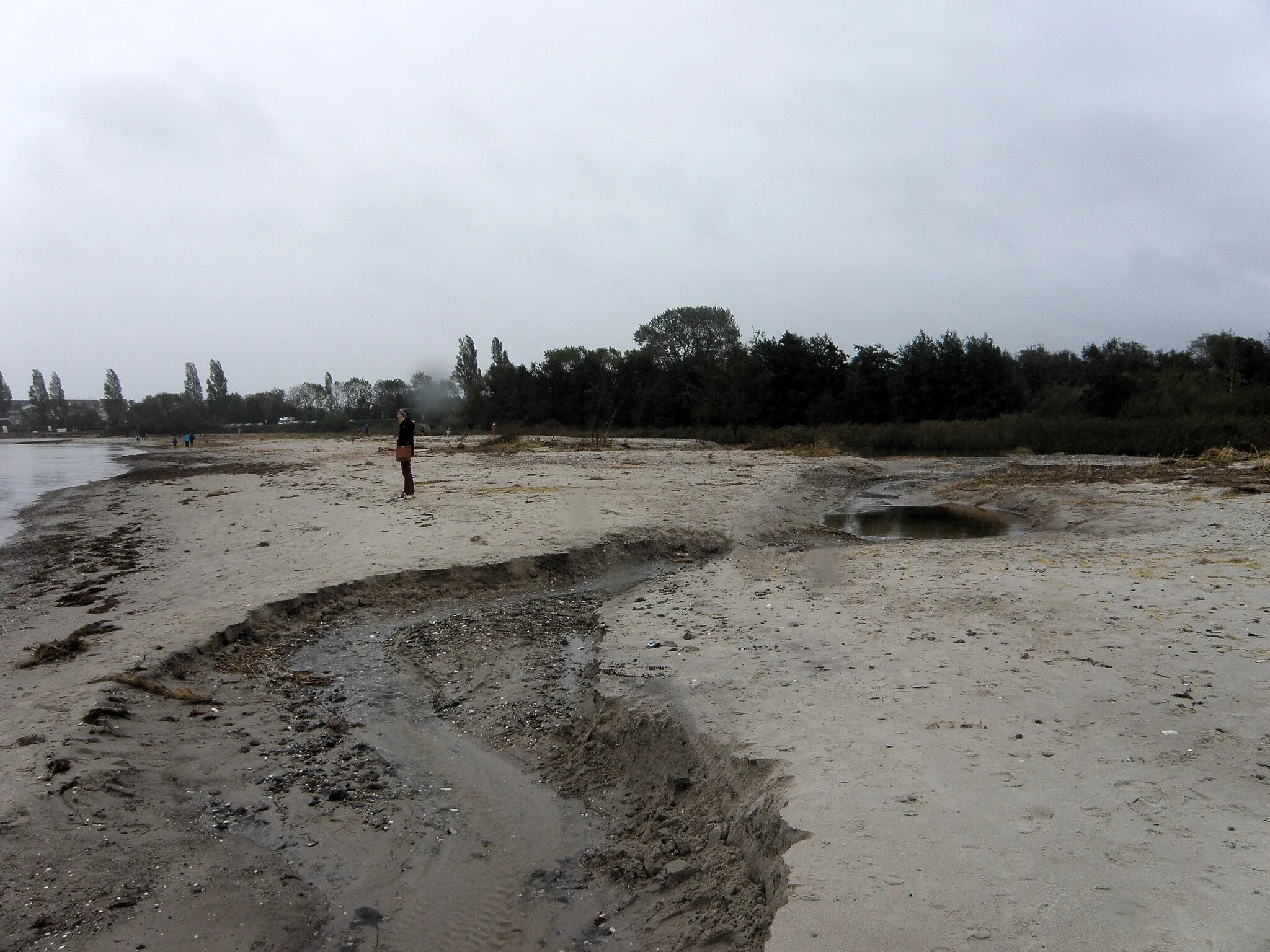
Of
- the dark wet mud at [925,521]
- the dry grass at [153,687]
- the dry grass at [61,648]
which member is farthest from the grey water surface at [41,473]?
the dark wet mud at [925,521]

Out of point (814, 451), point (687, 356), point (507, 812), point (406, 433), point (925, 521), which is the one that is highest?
point (687, 356)

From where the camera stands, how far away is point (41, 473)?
3169cm

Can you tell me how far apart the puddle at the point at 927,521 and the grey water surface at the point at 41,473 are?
47.7 ft

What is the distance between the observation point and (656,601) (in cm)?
783

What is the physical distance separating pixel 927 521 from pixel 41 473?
3384cm

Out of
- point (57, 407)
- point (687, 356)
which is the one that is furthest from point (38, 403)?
point (687, 356)

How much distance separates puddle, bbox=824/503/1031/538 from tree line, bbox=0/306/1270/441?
71.4 feet

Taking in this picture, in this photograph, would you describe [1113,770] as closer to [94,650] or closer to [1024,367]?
[94,650]

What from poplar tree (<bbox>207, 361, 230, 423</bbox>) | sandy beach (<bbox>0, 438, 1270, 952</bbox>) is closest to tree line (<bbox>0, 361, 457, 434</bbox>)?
poplar tree (<bbox>207, 361, 230, 423</bbox>)

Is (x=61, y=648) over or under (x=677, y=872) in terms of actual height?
over

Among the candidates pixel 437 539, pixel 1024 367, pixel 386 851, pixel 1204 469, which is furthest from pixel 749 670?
pixel 1024 367

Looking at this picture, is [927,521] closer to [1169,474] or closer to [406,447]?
[1169,474]

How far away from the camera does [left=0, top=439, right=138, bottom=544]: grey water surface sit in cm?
1888

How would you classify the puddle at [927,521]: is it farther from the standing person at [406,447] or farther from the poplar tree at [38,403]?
the poplar tree at [38,403]
